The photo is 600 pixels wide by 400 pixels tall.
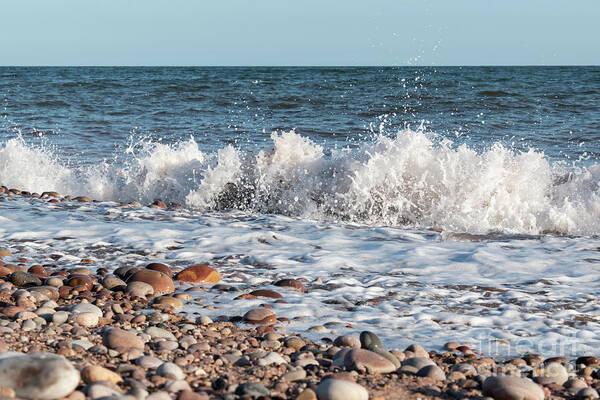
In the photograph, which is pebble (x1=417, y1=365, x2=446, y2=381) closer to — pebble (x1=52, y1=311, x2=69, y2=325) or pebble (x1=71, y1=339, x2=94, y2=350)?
pebble (x1=71, y1=339, x2=94, y2=350)

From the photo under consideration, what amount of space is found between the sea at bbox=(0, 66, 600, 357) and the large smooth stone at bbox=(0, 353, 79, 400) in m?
1.17

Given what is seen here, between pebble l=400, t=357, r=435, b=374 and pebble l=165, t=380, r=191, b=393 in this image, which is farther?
pebble l=400, t=357, r=435, b=374

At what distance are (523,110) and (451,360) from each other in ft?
39.7

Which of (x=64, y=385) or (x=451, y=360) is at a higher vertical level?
(x=64, y=385)

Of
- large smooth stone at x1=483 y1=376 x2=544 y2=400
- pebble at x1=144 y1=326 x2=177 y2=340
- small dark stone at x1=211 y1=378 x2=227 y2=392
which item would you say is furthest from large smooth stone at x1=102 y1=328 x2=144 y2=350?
large smooth stone at x1=483 y1=376 x2=544 y2=400

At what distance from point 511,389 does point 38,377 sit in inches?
57.3

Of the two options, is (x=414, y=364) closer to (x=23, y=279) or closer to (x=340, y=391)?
(x=340, y=391)

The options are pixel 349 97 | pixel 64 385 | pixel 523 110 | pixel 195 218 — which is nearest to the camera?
pixel 64 385

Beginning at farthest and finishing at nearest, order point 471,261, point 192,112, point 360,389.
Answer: point 192,112
point 471,261
point 360,389

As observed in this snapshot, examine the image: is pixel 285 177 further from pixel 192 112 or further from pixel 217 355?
pixel 192 112

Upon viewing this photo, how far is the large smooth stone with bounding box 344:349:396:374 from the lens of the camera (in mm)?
2299

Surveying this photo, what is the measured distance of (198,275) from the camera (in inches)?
141

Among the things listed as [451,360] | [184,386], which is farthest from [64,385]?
[451,360]

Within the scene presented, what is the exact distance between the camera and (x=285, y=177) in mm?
7312
